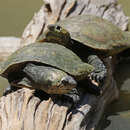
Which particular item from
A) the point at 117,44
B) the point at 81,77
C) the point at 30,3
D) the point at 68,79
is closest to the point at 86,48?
the point at 117,44

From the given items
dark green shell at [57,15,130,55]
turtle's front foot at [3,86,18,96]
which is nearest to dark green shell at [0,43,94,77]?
turtle's front foot at [3,86,18,96]

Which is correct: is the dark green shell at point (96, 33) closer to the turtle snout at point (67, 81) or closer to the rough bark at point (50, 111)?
the rough bark at point (50, 111)

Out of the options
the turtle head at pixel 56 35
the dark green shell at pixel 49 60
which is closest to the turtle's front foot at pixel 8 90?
the dark green shell at pixel 49 60

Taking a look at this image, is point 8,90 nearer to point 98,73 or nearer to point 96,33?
point 98,73

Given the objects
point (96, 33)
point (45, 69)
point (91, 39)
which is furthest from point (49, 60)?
point (96, 33)

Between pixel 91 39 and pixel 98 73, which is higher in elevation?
pixel 91 39

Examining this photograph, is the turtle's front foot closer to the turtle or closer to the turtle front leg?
the turtle
